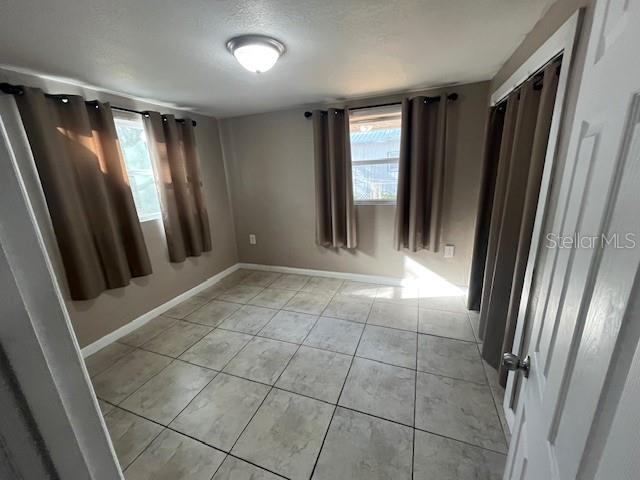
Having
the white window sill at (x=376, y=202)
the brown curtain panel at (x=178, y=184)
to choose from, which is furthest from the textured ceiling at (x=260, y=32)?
the white window sill at (x=376, y=202)

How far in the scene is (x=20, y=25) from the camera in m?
1.21

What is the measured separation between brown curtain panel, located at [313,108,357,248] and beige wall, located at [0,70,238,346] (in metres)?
1.39

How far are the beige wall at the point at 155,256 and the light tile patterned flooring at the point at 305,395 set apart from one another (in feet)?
0.76

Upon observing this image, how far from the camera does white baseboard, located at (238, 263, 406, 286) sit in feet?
10.4

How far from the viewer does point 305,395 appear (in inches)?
65.9

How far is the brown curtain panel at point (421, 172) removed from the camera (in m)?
2.49

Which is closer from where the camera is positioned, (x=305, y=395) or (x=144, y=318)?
(x=305, y=395)

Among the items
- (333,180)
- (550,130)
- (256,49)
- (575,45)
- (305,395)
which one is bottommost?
(305,395)

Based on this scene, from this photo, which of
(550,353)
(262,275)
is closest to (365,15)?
(550,353)

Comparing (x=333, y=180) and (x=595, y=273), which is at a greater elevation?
(x=333, y=180)

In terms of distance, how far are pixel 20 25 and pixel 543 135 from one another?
8.33ft

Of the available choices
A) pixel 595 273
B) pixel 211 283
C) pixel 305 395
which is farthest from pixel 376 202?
pixel 595 273

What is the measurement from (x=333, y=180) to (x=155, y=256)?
6.77 feet

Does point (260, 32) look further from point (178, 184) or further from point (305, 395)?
point (305, 395)
